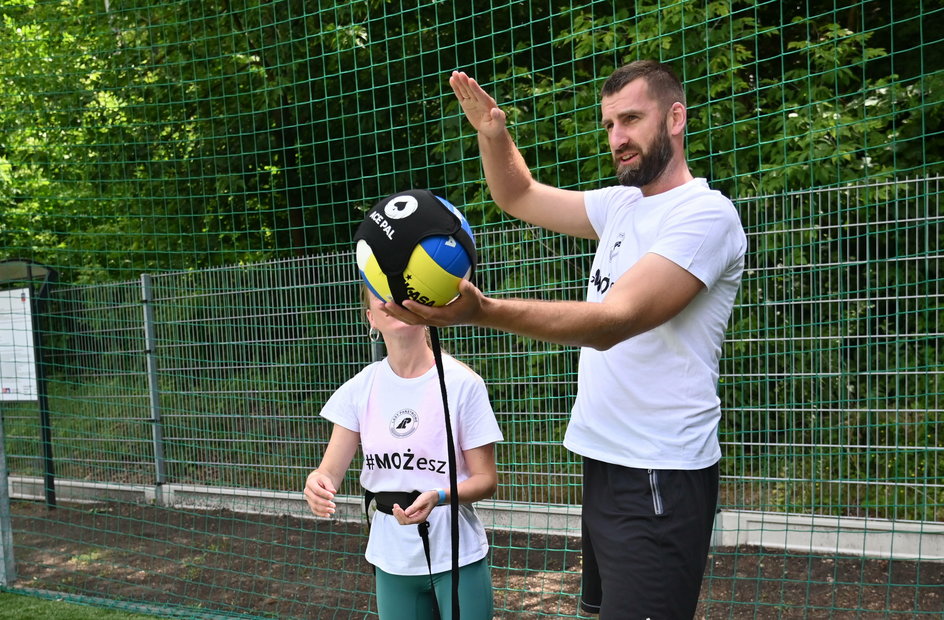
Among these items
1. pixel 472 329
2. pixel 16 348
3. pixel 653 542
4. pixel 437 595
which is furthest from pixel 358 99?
pixel 653 542

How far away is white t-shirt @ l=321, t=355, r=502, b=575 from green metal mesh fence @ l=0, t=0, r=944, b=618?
6.62 ft

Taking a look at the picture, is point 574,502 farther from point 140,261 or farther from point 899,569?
point 140,261

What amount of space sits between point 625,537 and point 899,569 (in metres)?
2.84

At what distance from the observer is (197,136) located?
245 inches

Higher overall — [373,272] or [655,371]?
[373,272]

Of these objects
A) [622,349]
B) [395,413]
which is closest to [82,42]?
[395,413]

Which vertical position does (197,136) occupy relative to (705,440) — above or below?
above

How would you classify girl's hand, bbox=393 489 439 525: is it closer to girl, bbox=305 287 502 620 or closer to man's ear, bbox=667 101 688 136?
girl, bbox=305 287 502 620

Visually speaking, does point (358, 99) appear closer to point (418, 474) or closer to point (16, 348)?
point (16, 348)

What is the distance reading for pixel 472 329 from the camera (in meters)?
4.97

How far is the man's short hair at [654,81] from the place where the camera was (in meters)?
2.12

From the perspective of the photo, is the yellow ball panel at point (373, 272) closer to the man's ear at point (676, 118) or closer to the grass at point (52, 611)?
the man's ear at point (676, 118)

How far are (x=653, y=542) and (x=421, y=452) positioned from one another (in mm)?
658

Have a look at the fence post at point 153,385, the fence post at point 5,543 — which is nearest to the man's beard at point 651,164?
the fence post at point 5,543
